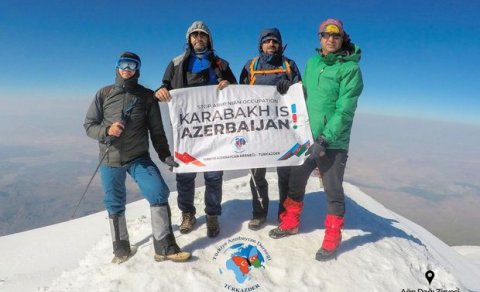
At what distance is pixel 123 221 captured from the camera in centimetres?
546

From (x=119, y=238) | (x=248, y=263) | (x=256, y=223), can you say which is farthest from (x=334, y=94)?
(x=119, y=238)

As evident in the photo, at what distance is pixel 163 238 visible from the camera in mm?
5062

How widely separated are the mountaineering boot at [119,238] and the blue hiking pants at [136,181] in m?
0.14

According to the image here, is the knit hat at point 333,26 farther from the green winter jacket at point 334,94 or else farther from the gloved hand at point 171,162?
the gloved hand at point 171,162

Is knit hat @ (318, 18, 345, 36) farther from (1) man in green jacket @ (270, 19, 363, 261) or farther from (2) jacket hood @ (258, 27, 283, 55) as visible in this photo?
(2) jacket hood @ (258, 27, 283, 55)

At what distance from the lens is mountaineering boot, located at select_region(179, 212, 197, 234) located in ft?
20.2

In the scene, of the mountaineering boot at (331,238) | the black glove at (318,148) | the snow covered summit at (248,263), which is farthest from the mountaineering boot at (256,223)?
the black glove at (318,148)

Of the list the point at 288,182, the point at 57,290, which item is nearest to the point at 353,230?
the point at 288,182

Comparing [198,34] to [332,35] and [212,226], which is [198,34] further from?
[212,226]

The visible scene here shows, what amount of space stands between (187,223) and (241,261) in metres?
1.50

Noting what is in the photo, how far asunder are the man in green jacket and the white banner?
30 centimetres

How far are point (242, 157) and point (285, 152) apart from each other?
795mm

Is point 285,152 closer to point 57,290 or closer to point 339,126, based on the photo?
point 339,126

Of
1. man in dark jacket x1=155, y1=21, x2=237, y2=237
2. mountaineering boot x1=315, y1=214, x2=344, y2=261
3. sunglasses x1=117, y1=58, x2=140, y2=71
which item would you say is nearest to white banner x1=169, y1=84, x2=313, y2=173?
man in dark jacket x1=155, y1=21, x2=237, y2=237
